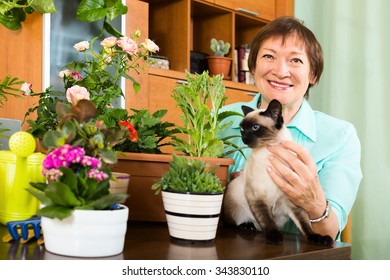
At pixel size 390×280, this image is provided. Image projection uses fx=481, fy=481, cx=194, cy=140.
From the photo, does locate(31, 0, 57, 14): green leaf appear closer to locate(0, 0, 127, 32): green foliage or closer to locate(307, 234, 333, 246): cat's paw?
locate(0, 0, 127, 32): green foliage

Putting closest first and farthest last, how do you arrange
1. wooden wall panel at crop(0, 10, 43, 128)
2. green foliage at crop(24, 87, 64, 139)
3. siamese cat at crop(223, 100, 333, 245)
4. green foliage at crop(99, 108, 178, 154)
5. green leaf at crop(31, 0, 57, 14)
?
siamese cat at crop(223, 100, 333, 245) → green foliage at crop(99, 108, 178, 154) → green foliage at crop(24, 87, 64, 139) → green leaf at crop(31, 0, 57, 14) → wooden wall panel at crop(0, 10, 43, 128)

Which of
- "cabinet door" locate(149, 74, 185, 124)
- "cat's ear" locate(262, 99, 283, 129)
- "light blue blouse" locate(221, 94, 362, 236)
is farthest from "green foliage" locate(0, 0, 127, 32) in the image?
"cat's ear" locate(262, 99, 283, 129)

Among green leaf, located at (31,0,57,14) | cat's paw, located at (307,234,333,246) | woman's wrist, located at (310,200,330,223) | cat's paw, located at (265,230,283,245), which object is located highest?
green leaf, located at (31,0,57,14)

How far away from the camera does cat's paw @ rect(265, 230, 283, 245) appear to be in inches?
29.6

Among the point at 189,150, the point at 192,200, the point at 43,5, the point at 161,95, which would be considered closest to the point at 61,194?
the point at 192,200

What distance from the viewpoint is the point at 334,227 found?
3.18 ft

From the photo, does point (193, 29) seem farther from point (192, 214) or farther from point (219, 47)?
point (192, 214)

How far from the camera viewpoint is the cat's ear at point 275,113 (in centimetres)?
82

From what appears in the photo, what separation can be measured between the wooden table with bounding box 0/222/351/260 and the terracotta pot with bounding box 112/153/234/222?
2.5 inches

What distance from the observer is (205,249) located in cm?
69

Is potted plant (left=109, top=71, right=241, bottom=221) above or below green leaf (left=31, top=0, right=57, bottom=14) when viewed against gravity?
below

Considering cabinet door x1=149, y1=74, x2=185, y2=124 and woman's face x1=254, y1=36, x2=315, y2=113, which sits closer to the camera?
woman's face x1=254, y1=36, x2=315, y2=113
